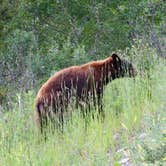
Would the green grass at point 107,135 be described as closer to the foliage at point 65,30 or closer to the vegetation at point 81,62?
the vegetation at point 81,62

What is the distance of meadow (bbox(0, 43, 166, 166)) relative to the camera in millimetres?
4914

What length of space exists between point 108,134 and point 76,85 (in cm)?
247

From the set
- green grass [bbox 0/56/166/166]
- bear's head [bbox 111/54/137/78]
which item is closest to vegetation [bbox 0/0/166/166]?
green grass [bbox 0/56/166/166]

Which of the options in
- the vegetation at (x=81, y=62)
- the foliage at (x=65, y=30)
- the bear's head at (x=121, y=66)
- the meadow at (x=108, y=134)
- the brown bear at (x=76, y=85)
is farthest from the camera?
the foliage at (x=65, y=30)

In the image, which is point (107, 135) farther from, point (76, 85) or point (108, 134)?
point (76, 85)

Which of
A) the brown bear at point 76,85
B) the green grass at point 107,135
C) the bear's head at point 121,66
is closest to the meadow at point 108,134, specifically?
the green grass at point 107,135

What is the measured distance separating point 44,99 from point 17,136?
5.95ft

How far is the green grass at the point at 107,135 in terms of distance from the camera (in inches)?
194

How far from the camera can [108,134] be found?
6.09 meters

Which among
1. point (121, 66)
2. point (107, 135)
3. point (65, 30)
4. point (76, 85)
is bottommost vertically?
point (107, 135)

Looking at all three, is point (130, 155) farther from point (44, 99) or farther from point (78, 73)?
point (78, 73)

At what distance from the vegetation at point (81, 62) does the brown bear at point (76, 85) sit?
159 millimetres

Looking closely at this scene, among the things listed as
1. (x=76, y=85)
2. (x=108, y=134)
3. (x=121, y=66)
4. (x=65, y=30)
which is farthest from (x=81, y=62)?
(x=108, y=134)

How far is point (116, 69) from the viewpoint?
9523 millimetres
